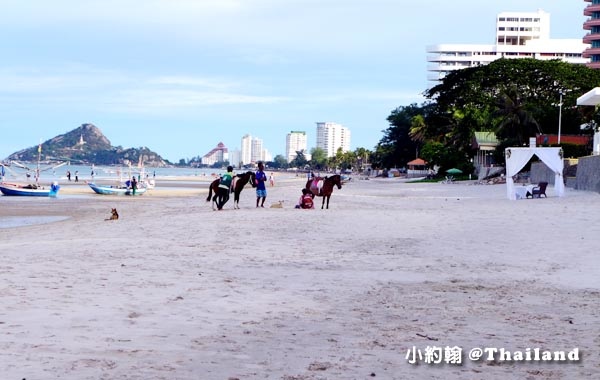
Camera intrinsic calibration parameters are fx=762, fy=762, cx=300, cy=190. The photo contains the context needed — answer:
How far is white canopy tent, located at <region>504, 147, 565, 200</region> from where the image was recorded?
3069cm

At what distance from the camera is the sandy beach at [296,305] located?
227 inches

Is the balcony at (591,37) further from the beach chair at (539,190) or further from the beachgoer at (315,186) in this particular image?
the beachgoer at (315,186)

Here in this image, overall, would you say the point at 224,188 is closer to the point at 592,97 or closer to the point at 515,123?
the point at 592,97

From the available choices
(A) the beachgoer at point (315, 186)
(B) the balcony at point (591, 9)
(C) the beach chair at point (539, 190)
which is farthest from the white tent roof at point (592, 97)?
(B) the balcony at point (591, 9)

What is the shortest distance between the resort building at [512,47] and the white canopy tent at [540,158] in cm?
13344

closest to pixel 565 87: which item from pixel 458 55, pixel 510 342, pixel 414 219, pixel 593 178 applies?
pixel 593 178

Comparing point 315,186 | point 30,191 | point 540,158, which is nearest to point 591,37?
point 30,191

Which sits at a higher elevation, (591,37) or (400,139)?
(591,37)

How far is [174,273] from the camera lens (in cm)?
1034

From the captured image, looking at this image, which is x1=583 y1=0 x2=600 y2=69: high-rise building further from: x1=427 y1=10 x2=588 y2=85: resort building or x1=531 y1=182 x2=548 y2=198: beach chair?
x1=531 y1=182 x2=548 y2=198: beach chair

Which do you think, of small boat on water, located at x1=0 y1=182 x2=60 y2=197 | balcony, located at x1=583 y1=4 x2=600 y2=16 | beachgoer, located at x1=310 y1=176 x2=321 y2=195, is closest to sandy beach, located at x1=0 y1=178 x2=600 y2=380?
beachgoer, located at x1=310 y1=176 x2=321 y2=195

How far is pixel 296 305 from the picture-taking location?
27.0 feet

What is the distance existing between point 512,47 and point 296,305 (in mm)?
166258

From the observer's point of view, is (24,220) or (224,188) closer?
(224,188)
